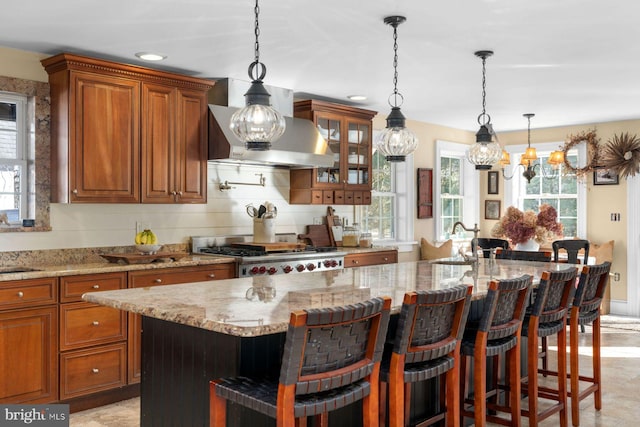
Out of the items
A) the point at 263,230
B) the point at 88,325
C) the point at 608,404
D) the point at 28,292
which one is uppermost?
the point at 263,230

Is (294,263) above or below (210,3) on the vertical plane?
below

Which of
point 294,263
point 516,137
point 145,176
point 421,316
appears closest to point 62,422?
point 145,176

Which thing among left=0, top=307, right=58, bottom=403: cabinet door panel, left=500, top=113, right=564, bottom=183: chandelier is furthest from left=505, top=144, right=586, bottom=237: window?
left=0, top=307, right=58, bottom=403: cabinet door panel

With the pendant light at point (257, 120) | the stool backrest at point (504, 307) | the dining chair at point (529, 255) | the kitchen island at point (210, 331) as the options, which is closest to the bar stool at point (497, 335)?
→ the stool backrest at point (504, 307)

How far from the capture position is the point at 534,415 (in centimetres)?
361

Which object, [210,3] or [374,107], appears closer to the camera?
[210,3]

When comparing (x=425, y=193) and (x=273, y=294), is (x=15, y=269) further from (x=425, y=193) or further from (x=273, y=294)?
(x=425, y=193)

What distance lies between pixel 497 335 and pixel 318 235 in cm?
362

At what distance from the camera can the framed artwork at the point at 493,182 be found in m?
9.12

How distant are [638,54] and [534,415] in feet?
9.17

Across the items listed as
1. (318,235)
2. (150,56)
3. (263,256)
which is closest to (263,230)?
(263,256)

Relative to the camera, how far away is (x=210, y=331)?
8.77 feet

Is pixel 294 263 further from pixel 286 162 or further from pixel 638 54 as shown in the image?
pixel 638 54

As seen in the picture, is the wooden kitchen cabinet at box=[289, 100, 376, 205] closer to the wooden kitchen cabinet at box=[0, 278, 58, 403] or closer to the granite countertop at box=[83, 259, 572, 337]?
the granite countertop at box=[83, 259, 572, 337]
